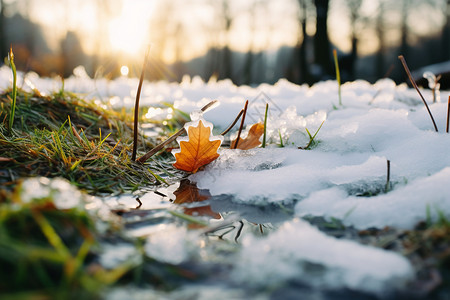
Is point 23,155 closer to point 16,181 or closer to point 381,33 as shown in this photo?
point 16,181

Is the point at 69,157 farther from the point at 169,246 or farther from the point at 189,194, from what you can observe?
the point at 169,246

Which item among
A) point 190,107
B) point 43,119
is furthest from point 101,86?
point 43,119

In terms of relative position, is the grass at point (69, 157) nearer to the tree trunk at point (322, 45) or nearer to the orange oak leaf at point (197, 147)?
the orange oak leaf at point (197, 147)

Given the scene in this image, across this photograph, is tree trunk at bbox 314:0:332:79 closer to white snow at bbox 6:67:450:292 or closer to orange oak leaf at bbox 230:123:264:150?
white snow at bbox 6:67:450:292

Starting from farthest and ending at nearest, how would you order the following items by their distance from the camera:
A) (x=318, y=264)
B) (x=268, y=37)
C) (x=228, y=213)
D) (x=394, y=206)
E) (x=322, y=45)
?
(x=268, y=37), (x=322, y=45), (x=228, y=213), (x=394, y=206), (x=318, y=264)

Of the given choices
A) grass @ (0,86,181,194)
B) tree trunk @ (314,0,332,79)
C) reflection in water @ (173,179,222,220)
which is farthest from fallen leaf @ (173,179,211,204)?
tree trunk @ (314,0,332,79)

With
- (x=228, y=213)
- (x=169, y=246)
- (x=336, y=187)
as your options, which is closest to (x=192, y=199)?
(x=228, y=213)
